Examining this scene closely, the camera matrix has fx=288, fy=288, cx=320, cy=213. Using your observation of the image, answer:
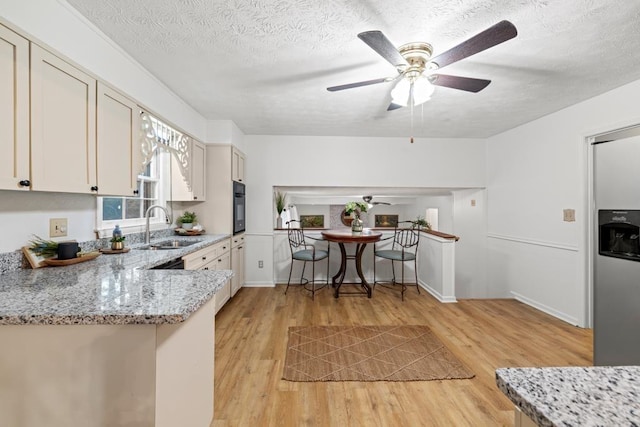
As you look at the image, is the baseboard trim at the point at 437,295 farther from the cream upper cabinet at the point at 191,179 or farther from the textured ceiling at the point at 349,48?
the cream upper cabinet at the point at 191,179

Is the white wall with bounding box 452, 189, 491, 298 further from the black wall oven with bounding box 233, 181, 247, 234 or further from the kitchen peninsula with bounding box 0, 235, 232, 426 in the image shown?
the kitchen peninsula with bounding box 0, 235, 232, 426

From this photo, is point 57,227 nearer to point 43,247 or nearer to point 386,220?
point 43,247

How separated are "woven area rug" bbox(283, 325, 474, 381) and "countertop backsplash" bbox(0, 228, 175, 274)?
1.75 m

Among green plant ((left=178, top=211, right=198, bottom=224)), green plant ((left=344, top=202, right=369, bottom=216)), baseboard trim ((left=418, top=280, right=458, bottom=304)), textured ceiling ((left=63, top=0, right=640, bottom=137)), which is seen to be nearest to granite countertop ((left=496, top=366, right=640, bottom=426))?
textured ceiling ((left=63, top=0, right=640, bottom=137))

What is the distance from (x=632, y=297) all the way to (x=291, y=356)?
7.72 feet

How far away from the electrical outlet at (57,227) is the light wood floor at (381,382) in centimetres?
146

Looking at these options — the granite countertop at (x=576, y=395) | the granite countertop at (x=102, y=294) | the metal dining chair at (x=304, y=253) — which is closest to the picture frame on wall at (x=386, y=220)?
the metal dining chair at (x=304, y=253)

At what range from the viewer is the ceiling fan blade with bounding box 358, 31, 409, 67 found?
1431 millimetres

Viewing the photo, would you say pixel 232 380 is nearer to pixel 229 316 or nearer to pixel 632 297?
pixel 229 316

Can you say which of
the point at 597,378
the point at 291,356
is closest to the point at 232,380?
the point at 291,356

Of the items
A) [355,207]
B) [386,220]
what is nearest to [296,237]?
[355,207]

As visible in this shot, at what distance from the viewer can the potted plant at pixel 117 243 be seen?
2.23 meters

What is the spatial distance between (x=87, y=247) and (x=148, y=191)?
117cm

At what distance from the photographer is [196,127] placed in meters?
3.40
